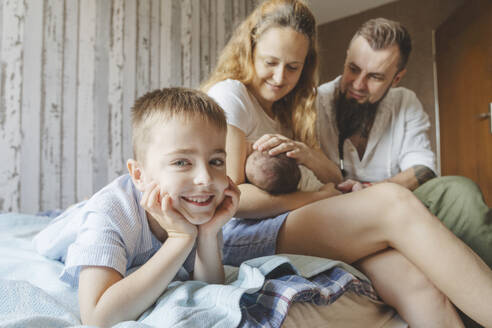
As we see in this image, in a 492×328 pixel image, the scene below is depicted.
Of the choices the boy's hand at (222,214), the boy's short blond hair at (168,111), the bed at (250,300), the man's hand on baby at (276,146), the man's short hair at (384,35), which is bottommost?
the bed at (250,300)

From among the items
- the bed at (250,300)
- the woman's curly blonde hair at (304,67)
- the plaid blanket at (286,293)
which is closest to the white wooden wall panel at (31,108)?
the woman's curly blonde hair at (304,67)

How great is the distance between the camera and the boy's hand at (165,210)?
705 millimetres

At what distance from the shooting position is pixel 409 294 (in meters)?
0.81

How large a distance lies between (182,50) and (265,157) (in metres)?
2.11

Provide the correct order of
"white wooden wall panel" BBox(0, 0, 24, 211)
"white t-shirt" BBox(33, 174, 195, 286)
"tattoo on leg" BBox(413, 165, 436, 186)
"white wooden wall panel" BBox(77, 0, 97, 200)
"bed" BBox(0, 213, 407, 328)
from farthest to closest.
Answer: "white wooden wall panel" BBox(77, 0, 97, 200), "white wooden wall panel" BBox(0, 0, 24, 211), "tattoo on leg" BBox(413, 165, 436, 186), "white t-shirt" BBox(33, 174, 195, 286), "bed" BBox(0, 213, 407, 328)

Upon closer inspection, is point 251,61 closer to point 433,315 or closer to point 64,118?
point 433,315

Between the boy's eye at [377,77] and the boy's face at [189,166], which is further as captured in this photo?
the boy's eye at [377,77]

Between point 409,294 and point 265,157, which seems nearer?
point 409,294

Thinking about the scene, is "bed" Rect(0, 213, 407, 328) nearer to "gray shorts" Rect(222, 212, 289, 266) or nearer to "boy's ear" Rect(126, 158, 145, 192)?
"gray shorts" Rect(222, 212, 289, 266)

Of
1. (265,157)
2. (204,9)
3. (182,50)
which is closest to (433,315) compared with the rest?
(265,157)

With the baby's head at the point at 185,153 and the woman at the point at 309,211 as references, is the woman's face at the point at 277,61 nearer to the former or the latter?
the woman at the point at 309,211

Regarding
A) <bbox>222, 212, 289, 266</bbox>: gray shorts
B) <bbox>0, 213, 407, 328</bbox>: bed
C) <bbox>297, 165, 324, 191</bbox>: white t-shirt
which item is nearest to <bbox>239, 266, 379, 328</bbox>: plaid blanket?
<bbox>0, 213, 407, 328</bbox>: bed

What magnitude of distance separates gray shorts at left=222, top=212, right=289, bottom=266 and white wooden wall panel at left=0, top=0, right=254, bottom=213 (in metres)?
1.48

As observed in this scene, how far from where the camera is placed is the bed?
0.59 meters
